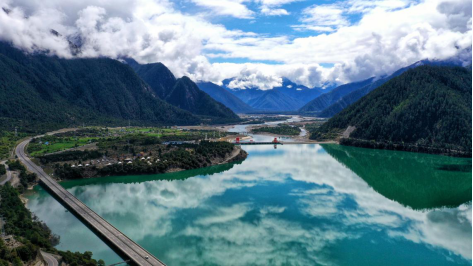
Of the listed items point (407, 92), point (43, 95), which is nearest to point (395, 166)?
point (407, 92)

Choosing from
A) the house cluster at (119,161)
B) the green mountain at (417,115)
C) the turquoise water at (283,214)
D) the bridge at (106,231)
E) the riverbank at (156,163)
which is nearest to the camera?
the bridge at (106,231)

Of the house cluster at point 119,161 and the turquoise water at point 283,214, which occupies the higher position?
the house cluster at point 119,161

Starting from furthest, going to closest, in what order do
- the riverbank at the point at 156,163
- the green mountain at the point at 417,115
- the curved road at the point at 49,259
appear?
the green mountain at the point at 417,115
the riverbank at the point at 156,163
the curved road at the point at 49,259

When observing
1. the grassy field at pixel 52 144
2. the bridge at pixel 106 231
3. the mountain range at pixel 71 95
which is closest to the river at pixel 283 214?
the bridge at pixel 106 231

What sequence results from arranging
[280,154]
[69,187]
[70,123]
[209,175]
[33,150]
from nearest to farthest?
[69,187] → [209,175] → [33,150] → [280,154] → [70,123]

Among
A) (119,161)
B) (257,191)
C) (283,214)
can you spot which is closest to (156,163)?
(119,161)

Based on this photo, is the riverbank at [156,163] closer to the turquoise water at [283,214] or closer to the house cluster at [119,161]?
the house cluster at [119,161]

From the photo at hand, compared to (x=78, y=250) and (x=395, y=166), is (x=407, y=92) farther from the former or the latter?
(x=78, y=250)
